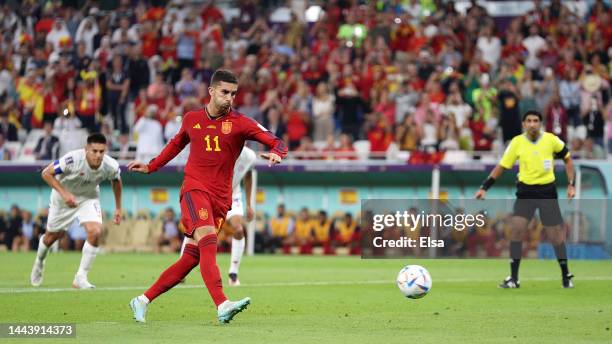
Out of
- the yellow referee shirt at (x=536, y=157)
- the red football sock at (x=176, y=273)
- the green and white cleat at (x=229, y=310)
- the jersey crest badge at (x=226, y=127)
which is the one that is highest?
the jersey crest badge at (x=226, y=127)

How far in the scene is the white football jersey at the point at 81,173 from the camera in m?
15.6

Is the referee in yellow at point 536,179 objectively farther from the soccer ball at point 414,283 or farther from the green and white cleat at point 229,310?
the green and white cleat at point 229,310

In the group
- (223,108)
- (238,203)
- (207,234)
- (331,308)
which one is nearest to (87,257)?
(238,203)

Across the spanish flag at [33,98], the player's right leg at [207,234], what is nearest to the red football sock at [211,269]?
the player's right leg at [207,234]

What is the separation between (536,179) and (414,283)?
13.9ft

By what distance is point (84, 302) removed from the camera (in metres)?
13.2

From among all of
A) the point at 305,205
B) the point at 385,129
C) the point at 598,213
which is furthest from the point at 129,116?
the point at 598,213

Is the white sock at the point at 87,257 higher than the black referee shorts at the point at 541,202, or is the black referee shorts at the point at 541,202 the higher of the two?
the black referee shorts at the point at 541,202

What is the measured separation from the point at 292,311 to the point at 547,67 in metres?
16.3

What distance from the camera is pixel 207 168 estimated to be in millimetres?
10891

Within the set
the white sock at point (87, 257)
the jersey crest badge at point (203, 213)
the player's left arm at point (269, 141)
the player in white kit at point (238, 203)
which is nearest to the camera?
the player's left arm at point (269, 141)

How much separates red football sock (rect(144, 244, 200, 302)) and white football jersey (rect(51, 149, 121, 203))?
201 inches

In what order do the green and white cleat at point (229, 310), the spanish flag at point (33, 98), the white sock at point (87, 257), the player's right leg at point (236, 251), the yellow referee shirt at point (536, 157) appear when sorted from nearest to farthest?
the green and white cleat at point (229, 310) < the white sock at point (87, 257) < the yellow referee shirt at point (536, 157) < the player's right leg at point (236, 251) < the spanish flag at point (33, 98)

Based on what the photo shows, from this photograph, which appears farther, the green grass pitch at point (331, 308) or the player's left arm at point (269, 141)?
the player's left arm at point (269, 141)
